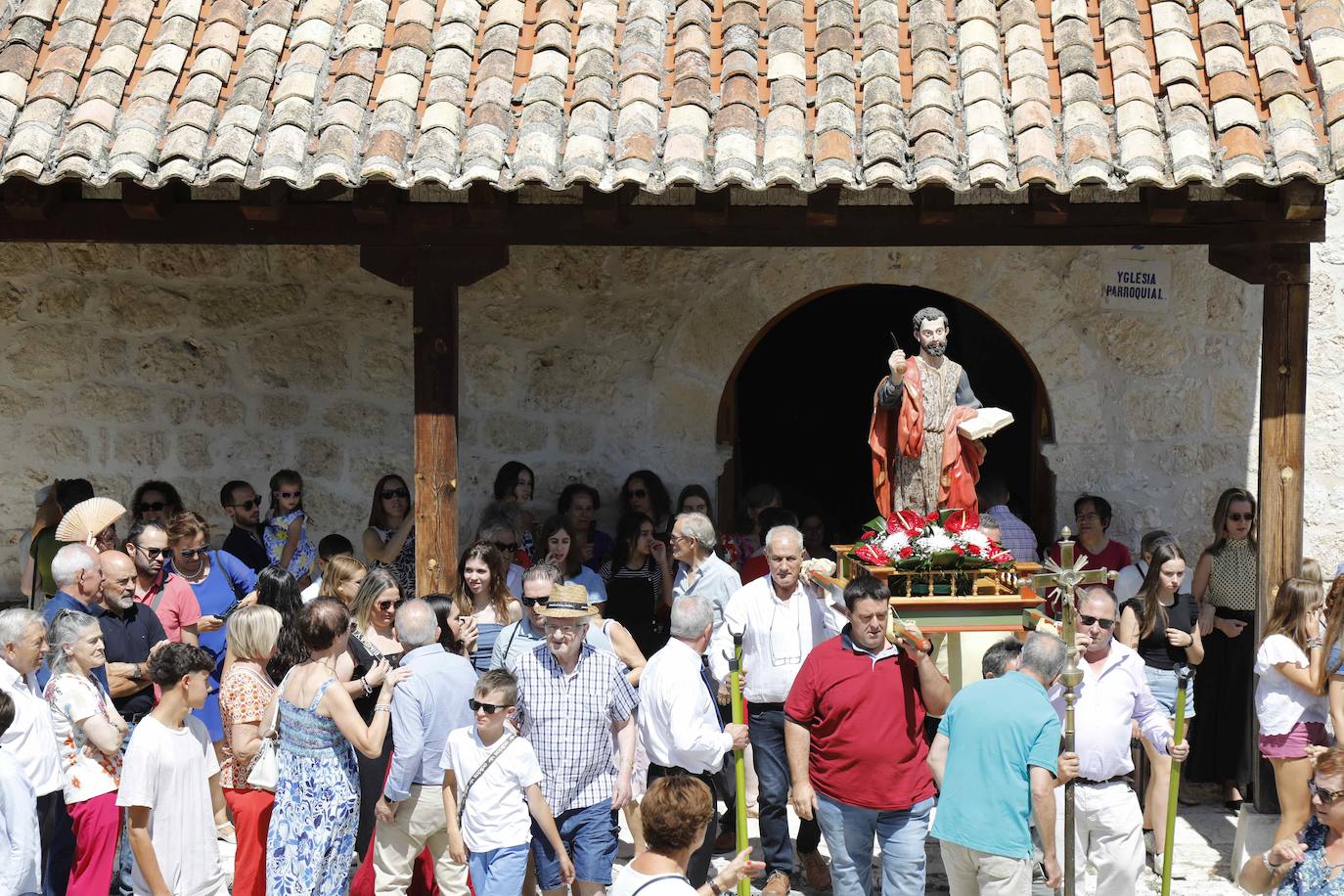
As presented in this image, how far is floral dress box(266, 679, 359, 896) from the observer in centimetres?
619

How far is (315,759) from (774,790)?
6.58 feet

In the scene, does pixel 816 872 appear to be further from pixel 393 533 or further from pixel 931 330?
pixel 393 533

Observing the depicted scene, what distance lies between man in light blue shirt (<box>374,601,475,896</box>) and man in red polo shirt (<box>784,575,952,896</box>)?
131 centimetres

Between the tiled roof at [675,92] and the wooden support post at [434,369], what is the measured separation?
0.58 meters

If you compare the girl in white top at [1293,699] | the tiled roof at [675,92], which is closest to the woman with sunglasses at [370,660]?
the tiled roof at [675,92]

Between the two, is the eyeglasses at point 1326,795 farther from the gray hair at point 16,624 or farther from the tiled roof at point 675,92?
the gray hair at point 16,624

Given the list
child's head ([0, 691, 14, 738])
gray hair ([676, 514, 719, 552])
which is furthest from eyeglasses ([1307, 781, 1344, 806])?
child's head ([0, 691, 14, 738])

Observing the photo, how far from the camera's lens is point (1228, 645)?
28.1 feet

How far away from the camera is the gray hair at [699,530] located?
7.61 metres

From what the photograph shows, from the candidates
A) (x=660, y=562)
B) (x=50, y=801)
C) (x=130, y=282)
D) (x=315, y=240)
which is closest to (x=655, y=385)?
(x=660, y=562)

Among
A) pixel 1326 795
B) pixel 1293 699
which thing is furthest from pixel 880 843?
pixel 1293 699

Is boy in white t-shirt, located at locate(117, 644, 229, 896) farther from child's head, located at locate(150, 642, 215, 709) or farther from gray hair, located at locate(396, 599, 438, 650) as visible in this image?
Result: gray hair, located at locate(396, 599, 438, 650)

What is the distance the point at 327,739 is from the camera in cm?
620

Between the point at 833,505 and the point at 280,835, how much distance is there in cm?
760
